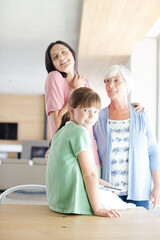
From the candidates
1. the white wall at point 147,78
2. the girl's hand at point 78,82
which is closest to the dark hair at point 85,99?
the girl's hand at point 78,82

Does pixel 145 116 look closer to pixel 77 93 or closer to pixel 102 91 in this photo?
pixel 77 93

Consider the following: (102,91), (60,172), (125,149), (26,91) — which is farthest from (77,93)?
(26,91)

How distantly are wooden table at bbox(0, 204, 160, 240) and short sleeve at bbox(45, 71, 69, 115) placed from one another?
0.64 meters

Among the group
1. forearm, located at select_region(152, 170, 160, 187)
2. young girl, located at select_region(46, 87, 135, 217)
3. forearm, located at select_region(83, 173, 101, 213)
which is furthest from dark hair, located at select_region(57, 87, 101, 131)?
forearm, located at select_region(152, 170, 160, 187)

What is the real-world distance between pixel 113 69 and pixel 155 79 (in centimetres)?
388

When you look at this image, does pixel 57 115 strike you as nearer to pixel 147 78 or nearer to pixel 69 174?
pixel 69 174

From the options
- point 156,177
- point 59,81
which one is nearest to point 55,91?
point 59,81

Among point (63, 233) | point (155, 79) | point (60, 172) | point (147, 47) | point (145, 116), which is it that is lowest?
point (63, 233)

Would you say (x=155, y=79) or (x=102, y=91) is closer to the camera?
(x=155, y=79)

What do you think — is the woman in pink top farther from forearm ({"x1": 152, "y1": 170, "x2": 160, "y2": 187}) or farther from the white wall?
the white wall

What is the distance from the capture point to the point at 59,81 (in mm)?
1660

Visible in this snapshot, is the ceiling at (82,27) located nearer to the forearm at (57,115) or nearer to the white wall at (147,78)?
the white wall at (147,78)

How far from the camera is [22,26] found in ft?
17.8

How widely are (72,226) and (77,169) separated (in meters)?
0.22
